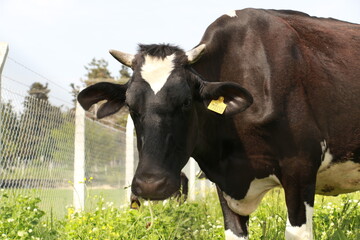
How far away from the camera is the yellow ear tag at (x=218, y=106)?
414cm

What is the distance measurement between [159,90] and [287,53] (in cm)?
126

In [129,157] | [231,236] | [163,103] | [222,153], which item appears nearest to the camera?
[163,103]

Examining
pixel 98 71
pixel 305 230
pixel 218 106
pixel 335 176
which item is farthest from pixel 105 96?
pixel 98 71

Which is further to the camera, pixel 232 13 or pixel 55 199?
pixel 55 199

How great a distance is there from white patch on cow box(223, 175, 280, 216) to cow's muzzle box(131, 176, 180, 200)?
122 centimetres

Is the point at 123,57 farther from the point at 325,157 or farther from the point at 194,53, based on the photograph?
the point at 325,157

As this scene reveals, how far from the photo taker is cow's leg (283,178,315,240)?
167 inches

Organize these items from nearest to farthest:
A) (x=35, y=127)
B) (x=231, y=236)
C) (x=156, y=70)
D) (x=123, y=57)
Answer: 1. (x=156, y=70)
2. (x=123, y=57)
3. (x=231, y=236)
4. (x=35, y=127)

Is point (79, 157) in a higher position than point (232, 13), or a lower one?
lower

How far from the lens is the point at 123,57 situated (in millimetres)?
4414

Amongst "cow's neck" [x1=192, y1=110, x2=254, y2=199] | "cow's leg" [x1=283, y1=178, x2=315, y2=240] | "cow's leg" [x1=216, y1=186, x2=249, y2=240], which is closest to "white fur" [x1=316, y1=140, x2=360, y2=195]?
"cow's leg" [x1=283, y1=178, x2=315, y2=240]

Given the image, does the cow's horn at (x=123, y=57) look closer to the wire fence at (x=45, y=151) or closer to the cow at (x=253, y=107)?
the cow at (x=253, y=107)

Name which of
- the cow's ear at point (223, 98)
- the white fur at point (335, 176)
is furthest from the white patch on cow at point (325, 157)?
the cow's ear at point (223, 98)

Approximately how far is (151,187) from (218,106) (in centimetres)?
97
